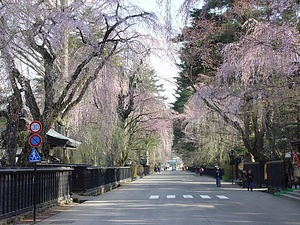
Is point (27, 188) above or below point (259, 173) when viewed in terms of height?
A: above

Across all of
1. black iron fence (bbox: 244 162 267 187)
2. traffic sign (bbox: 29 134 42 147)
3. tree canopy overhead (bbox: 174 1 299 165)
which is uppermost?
tree canopy overhead (bbox: 174 1 299 165)

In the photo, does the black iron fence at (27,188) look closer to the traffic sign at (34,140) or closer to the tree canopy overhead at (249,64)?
the traffic sign at (34,140)

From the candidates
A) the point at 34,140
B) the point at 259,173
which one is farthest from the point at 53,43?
the point at 259,173

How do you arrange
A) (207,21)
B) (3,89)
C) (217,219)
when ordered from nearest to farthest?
1. (217,219)
2. (3,89)
3. (207,21)

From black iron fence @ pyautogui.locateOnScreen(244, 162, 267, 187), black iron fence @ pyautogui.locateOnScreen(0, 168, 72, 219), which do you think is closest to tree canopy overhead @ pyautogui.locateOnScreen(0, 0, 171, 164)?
black iron fence @ pyautogui.locateOnScreen(0, 168, 72, 219)

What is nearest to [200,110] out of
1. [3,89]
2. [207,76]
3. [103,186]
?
[207,76]

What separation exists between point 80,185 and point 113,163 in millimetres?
15848

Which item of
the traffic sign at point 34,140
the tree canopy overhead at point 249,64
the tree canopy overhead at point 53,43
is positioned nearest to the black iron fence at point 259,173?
the tree canopy overhead at point 249,64

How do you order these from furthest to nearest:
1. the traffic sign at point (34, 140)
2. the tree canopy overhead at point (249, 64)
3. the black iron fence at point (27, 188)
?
the tree canopy overhead at point (249, 64) < the traffic sign at point (34, 140) < the black iron fence at point (27, 188)

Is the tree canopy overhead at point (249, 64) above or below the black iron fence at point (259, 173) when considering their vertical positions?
above

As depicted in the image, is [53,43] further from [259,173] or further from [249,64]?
[259,173]

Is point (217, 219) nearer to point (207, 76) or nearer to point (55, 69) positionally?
point (55, 69)

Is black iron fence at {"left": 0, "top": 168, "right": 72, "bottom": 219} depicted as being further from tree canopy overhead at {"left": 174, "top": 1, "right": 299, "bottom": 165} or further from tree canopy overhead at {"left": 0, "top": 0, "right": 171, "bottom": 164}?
tree canopy overhead at {"left": 174, "top": 1, "right": 299, "bottom": 165}

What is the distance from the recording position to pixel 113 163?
136 ft
